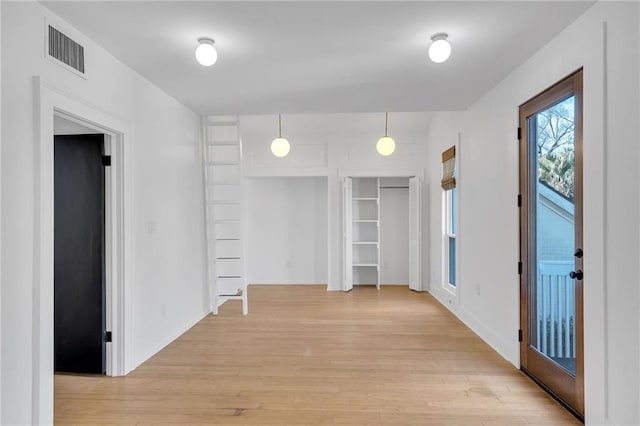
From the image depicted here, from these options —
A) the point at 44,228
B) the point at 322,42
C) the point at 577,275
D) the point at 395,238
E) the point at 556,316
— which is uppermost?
the point at 322,42

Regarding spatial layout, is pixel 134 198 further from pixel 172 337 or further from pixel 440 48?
pixel 440 48

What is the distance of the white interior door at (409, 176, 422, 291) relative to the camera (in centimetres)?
679

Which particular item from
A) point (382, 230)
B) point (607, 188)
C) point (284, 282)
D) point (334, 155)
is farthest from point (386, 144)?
point (607, 188)

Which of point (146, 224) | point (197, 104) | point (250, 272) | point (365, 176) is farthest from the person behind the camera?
point (250, 272)

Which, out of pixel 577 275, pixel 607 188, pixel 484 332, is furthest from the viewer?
pixel 484 332

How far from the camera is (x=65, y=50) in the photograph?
8.46ft

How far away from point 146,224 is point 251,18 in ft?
7.13

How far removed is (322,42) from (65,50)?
5.78ft

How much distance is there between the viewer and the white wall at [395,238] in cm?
741

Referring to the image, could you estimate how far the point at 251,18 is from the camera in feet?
8.17

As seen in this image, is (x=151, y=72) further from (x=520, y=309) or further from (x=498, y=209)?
(x=520, y=309)

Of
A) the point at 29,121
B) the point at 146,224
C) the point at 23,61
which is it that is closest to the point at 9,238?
the point at 29,121

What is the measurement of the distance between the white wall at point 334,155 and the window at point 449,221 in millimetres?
1226

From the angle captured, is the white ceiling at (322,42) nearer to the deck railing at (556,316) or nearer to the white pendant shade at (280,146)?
the white pendant shade at (280,146)
